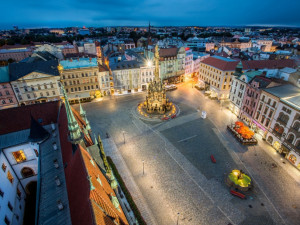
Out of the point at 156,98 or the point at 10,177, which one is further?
the point at 156,98

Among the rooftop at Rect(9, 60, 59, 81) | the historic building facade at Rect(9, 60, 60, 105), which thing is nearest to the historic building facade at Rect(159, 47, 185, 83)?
the rooftop at Rect(9, 60, 59, 81)

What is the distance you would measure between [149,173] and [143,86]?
1963 inches

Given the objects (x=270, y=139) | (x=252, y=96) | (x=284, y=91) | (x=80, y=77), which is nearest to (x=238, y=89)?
(x=252, y=96)

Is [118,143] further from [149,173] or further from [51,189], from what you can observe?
[51,189]

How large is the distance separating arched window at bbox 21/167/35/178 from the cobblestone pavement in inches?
683

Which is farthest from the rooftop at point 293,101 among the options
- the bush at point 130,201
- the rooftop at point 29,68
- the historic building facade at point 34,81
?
the rooftop at point 29,68

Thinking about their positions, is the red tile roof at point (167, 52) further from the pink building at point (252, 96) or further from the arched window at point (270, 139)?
the arched window at point (270, 139)

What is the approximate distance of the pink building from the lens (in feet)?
153

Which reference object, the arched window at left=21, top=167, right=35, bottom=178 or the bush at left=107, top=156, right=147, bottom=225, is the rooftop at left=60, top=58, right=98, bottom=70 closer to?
the arched window at left=21, top=167, right=35, bottom=178

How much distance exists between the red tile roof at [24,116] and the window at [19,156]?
4613 millimetres

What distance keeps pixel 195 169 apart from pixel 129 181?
14.5 meters

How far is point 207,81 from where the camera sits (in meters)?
76.6

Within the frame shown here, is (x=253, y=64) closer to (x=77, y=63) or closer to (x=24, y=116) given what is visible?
(x=77, y=63)

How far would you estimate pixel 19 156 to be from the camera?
109ft
